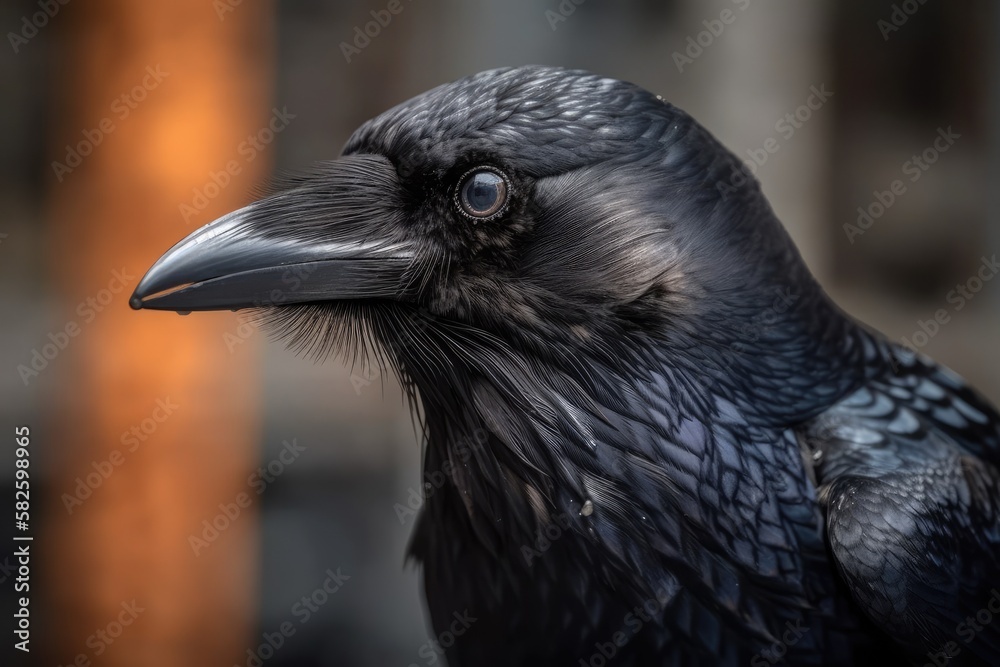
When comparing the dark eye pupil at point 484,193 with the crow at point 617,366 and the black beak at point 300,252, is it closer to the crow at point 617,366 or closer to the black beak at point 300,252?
the crow at point 617,366

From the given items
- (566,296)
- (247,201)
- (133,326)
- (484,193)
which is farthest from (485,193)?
(133,326)

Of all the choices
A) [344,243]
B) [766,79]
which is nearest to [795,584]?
[344,243]

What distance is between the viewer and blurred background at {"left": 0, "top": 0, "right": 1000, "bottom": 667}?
76.4 inches

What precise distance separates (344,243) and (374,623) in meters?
1.99

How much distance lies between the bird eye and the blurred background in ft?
1.40

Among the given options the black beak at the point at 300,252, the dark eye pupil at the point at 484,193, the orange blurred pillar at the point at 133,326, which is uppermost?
the dark eye pupil at the point at 484,193

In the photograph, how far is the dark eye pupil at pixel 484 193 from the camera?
4.19 feet

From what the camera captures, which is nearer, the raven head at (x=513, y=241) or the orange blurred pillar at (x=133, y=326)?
the raven head at (x=513, y=241)

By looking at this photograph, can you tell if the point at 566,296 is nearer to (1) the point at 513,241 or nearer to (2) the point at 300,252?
(1) the point at 513,241

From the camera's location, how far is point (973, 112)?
12.0 ft

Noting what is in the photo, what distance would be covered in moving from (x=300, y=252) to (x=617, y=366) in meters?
0.49

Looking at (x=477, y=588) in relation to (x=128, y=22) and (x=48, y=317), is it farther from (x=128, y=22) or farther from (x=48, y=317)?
(x=128, y=22)

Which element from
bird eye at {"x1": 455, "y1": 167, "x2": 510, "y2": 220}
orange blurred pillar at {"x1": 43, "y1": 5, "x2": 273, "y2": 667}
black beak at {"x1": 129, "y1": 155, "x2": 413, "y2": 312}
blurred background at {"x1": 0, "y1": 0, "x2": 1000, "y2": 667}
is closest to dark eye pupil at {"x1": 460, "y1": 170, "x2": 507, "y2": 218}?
bird eye at {"x1": 455, "y1": 167, "x2": 510, "y2": 220}

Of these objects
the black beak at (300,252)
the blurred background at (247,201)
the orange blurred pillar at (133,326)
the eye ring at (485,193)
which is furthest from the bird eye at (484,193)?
the orange blurred pillar at (133,326)
